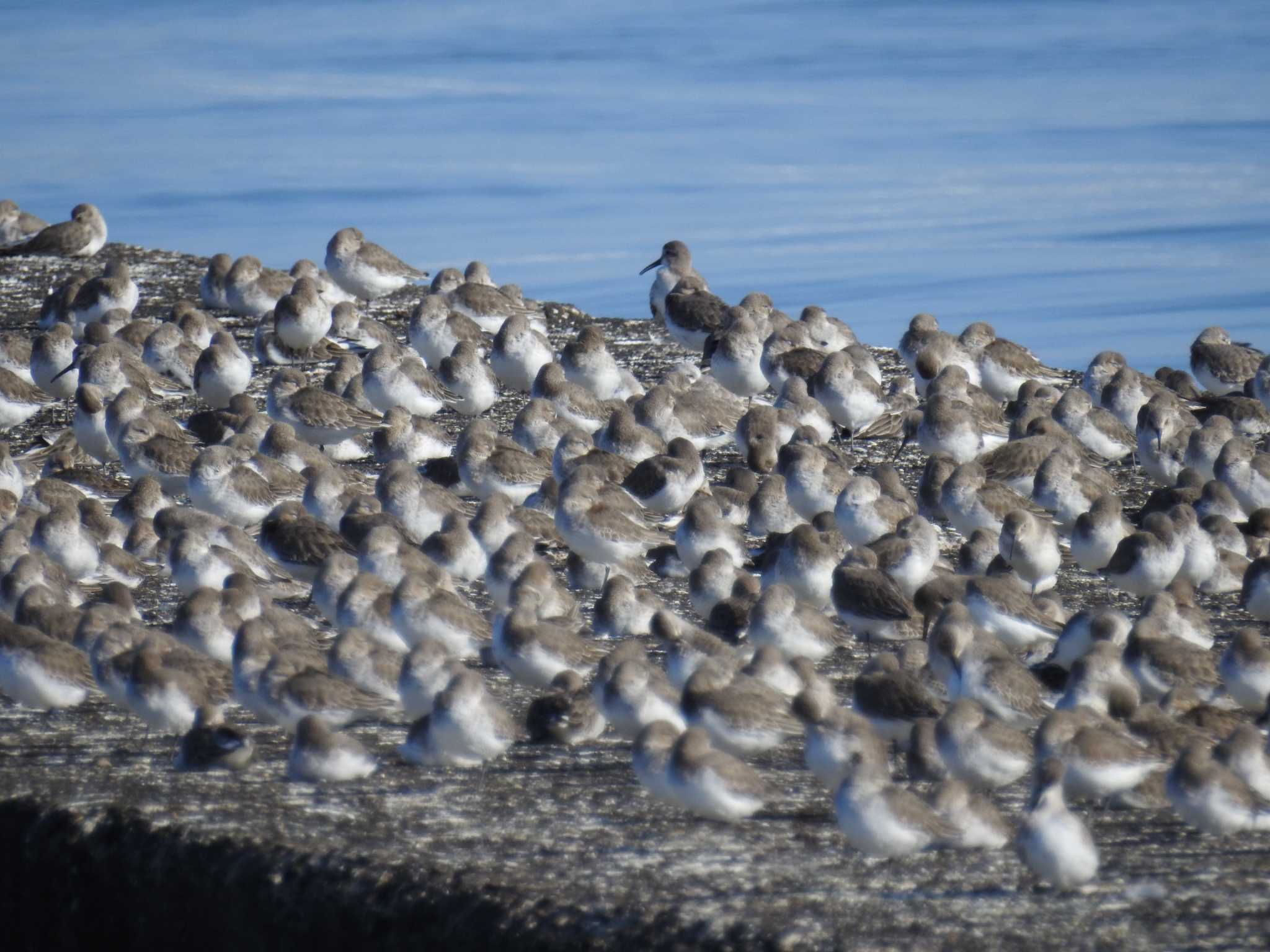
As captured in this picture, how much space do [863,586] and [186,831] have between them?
153 inches

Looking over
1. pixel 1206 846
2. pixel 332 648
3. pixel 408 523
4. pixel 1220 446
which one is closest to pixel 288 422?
pixel 408 523

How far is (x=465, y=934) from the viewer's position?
5246mm

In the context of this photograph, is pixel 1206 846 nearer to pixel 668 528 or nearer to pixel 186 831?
pixel 186 831

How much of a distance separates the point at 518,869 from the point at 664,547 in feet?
16.4

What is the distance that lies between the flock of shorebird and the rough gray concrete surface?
0.48ft

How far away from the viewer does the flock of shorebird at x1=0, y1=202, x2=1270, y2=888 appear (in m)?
6.57

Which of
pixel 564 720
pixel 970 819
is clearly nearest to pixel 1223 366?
pixel 564 720

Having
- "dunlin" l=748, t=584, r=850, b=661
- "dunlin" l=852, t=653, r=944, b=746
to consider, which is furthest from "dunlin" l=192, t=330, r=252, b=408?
"dunlin" l=852, t=653, r=944, b=746

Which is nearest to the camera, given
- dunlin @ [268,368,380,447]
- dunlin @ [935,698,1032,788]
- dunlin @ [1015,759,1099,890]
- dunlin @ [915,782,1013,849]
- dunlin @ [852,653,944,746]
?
dunlin @ [1015,759,1099,890]

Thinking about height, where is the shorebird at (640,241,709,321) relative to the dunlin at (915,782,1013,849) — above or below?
above

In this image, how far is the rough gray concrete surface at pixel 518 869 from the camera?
5156 millimetres

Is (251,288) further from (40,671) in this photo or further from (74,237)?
(40,671)

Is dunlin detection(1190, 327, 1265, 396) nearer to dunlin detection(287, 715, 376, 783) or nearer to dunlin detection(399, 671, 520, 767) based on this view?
dunlin detection(399, 671, 520, 767)

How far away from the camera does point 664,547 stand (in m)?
10.5
